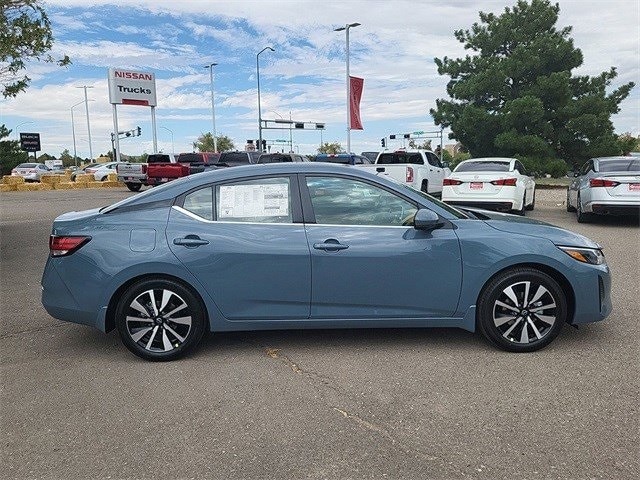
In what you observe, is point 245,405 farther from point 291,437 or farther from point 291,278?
point 291,278

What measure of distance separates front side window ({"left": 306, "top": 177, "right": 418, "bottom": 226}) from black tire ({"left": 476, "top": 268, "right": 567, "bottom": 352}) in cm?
89

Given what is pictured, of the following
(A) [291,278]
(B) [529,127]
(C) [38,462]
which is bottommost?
(C) [38,462]

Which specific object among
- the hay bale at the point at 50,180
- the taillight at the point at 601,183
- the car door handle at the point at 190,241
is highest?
the taillight at the point at 601,183

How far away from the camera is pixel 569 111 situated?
23156 millimetres

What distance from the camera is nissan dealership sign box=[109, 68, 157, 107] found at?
40406 mm

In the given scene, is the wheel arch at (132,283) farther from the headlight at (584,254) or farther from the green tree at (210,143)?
the green tree at (210,143)

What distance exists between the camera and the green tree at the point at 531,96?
23188 mm

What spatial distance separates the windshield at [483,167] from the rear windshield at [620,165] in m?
2.02

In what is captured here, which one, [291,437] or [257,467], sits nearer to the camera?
[257,467]

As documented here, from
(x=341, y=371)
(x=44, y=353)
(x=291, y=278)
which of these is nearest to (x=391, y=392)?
(x=341, y=371)

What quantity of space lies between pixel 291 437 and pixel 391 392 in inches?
33.7

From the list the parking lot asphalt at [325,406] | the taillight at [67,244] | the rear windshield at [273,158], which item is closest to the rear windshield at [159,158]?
the rear windshield at [273,158]

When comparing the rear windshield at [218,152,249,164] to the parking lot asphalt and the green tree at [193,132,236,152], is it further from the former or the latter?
the green tree at [193,132,236,152]

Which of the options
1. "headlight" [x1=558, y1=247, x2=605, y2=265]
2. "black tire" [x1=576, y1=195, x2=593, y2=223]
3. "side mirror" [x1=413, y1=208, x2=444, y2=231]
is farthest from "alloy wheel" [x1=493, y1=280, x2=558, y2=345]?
"black tire" [x1=576, y1=195, x2=593, y2=223]
